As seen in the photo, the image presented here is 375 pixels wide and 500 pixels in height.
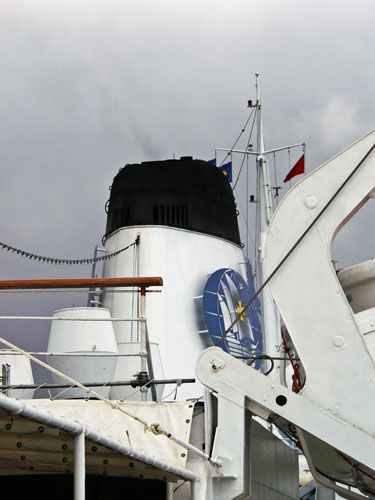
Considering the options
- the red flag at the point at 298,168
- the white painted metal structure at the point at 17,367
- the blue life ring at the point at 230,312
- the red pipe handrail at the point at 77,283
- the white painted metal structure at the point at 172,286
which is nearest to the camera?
the red pipe handrail at the point at 77,283

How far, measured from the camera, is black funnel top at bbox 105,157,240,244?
585 inches

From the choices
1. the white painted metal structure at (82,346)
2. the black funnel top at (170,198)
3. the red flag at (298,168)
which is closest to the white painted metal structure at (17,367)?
the white painted metal structure at (82,346)

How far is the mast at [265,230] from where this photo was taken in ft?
59.2

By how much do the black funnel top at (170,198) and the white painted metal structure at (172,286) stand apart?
0.67 feet

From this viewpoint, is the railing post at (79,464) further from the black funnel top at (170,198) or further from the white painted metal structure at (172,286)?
the black funnel top at (170,198)

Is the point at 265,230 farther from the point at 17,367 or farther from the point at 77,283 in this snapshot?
the point at 77,283

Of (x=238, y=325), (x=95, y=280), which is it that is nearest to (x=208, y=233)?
(x=238, y=325)

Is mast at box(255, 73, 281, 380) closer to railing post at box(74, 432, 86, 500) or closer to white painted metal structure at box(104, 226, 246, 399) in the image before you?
white painted metal structure at box(104, 226, 246, 399)

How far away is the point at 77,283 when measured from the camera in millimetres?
6984

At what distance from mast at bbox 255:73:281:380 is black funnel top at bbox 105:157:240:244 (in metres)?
2.11

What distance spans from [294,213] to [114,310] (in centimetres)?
856

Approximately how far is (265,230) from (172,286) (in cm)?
579

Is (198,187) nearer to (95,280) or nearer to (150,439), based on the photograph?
(95,280)

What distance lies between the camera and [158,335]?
14.0 meters
